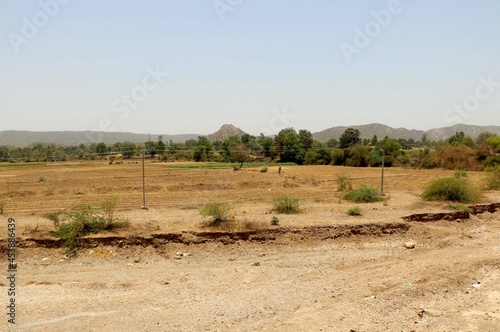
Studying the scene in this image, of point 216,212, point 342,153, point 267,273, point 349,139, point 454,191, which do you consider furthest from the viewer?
point 349,139

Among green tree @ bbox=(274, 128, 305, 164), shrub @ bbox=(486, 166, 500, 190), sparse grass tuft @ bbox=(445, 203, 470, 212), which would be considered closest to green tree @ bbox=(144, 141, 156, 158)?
green tree @ bbox=(274, 128, 305, 164)

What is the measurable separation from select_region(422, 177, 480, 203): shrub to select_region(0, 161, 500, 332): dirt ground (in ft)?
3.11

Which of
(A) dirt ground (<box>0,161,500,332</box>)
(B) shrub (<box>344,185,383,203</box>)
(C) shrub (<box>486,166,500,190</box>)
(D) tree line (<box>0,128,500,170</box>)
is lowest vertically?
(A) dirt ground (<box>0,161,500,332</box>)

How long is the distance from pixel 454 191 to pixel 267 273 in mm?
11965

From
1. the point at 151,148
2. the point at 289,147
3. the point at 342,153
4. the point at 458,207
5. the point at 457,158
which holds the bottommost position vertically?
the point at 458,207

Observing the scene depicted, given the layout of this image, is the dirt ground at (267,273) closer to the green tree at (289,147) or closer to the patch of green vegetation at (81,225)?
the patch of green vegetation at (81,225)

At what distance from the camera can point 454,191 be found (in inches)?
736

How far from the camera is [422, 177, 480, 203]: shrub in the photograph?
18.5 meters

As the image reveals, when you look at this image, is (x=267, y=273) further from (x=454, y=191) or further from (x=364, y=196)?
(x=454, y=191)

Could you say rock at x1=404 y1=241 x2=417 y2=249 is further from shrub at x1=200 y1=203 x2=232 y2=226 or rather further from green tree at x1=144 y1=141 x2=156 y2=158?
green tree at x1=144 y1=141 x2=156 y2=158

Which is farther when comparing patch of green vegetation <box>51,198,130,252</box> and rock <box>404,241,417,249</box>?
rock <box>404,241,417,249</box>

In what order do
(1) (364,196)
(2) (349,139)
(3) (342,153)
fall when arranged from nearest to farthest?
(1) (364,196), (3) (342,153), (2) (349,139)

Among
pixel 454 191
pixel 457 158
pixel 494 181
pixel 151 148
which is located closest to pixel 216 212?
pixel 454 191

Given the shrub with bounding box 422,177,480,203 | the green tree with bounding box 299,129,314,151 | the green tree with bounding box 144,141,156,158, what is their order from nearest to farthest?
the shrub with bounding box 422,177,480,203 → the green tree with bounding box 144,141,156,158 → the green tree with bounding box 299,129,314,151
